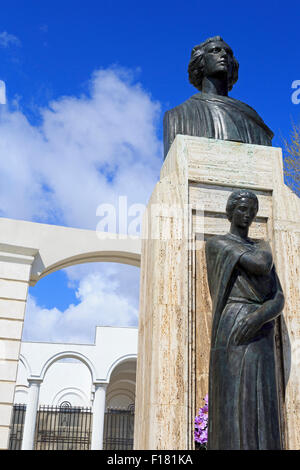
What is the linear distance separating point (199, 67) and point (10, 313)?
6.65 m

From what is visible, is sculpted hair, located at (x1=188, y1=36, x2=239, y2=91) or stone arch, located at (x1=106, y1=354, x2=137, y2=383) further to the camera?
stone arch, located at (x1=106, y1=354, x2=137, y2=383)

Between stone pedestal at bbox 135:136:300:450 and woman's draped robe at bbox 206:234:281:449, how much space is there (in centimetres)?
62

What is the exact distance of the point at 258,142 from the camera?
18.6 feet

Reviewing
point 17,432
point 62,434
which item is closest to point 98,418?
point 17,432

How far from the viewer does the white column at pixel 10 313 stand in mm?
9883

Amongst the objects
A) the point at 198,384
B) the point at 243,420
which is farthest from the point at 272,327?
the point at 198,384

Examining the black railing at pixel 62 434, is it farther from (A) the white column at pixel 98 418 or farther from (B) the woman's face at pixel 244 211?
(B) the woman's face at pixel 244 211

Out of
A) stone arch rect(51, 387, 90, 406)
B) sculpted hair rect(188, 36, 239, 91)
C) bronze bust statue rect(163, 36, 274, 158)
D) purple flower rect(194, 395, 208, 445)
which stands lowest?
purple flower rect(194, 395, 208, 445)

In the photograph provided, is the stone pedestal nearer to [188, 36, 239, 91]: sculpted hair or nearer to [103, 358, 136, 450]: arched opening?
[188, 36, 239, 91]: sculpted hair

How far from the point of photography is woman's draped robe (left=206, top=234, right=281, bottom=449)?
11.0 ft

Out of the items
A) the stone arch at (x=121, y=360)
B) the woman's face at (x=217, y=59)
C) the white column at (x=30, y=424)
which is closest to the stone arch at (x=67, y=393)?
the stone arch at (x=121, y=360)

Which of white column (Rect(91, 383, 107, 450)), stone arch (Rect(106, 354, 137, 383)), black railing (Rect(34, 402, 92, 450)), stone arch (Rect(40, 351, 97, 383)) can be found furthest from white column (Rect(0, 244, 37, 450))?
stone arch (Rect(106, 354, 137, 383))

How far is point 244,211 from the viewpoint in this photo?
13.3 ft
